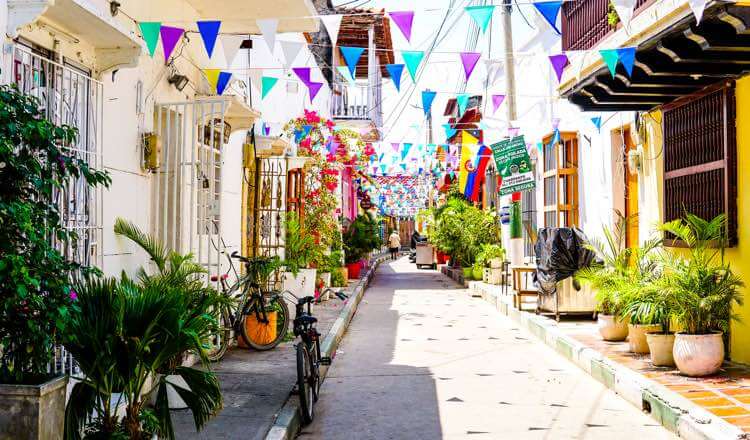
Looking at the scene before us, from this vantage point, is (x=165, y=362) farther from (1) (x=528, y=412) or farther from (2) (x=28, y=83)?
(1) (x=528, y=412)

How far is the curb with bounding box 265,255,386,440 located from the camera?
595cm

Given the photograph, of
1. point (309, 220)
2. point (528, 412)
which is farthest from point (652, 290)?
point (309, 220)

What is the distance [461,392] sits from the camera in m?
7.91

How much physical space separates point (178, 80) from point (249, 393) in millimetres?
3821

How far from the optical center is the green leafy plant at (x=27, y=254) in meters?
3.52

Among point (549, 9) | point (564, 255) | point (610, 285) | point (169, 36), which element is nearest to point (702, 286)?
point (610, 285)

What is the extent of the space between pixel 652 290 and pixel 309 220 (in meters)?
9.75

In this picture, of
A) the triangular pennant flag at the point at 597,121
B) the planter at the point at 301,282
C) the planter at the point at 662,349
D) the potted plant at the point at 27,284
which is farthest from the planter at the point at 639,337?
the potted plant at the point at 27,284

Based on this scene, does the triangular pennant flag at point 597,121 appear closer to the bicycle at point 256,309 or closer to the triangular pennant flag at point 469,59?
the triangular pennant flag at point 469,59

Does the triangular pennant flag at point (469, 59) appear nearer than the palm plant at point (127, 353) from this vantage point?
No

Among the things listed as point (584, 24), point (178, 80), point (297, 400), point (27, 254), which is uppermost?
point (584, 24)

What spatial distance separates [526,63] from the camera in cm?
1789

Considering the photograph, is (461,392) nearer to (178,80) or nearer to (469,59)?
(469,59)

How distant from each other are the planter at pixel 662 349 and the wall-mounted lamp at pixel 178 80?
6156 mm
